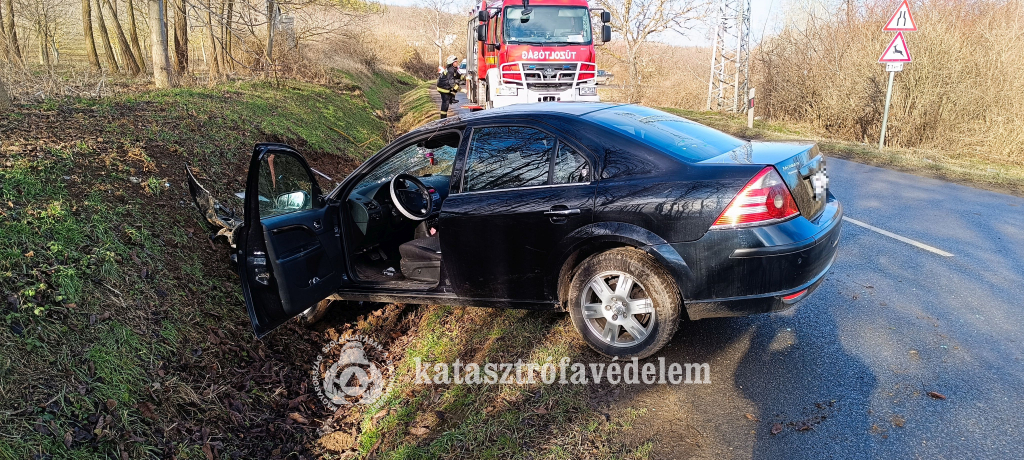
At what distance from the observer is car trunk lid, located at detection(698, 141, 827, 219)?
140 inches

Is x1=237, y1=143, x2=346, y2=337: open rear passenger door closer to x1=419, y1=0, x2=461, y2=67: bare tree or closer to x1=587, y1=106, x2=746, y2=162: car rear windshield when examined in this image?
x1=587, y1=106, x2=746, y2=162: car rear windshield

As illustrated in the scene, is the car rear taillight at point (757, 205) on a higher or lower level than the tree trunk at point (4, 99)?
lower

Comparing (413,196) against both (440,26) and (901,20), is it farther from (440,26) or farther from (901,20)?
(440,26)

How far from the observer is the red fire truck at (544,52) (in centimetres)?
1395

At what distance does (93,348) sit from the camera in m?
3.60

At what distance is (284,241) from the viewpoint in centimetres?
420

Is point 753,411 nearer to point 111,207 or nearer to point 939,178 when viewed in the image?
point 111,207

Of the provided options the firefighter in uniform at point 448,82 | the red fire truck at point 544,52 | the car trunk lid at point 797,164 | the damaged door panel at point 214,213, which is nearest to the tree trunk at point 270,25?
the firefighter in uniform at point 448,82

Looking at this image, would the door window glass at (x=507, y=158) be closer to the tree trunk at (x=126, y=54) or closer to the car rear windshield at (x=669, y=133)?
the car rear windshield at (x=669, y=133)

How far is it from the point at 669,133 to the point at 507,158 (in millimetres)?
1092

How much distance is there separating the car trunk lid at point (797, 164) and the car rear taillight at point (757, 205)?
0.11 meters

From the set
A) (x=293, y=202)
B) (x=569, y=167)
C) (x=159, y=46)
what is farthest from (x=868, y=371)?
(x=159, y=46)

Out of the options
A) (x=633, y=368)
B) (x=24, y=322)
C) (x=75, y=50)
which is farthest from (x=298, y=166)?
(x=75, y=50)

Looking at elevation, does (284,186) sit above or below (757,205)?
below
